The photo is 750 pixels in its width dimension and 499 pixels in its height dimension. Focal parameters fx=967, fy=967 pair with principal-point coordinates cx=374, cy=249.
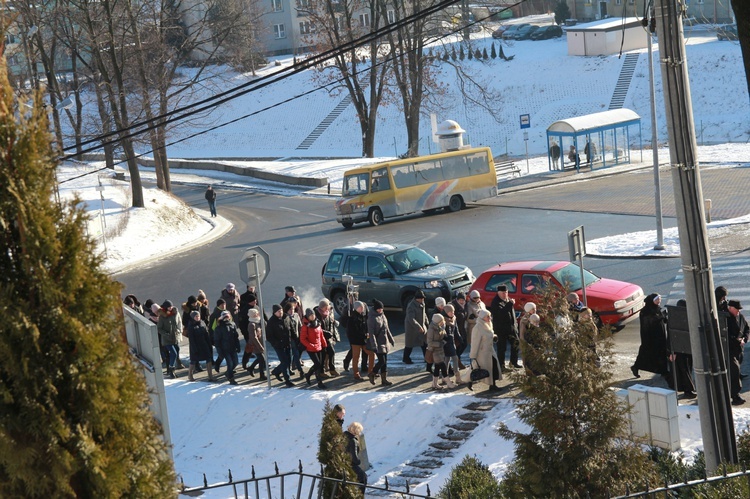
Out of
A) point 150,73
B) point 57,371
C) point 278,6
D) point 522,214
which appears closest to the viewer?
point 57,371

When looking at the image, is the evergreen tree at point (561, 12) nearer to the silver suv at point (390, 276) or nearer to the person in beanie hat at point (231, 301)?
the silver suv at point (390, 276)

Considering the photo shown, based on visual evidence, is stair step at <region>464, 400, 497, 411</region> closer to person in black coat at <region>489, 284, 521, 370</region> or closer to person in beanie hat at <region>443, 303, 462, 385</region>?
person in beanie hat at <region>443, 303, 462, 385</region>

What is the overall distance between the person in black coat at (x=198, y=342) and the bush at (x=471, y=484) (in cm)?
831

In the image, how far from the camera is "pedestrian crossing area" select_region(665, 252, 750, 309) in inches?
778

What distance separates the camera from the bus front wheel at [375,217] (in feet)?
115

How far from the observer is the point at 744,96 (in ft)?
177

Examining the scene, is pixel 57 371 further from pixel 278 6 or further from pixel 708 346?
pixel 278 6

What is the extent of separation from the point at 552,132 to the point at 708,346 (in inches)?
1375

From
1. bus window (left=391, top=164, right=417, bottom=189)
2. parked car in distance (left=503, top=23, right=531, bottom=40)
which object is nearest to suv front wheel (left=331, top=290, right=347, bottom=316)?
bus window (left=391, top=164, right=417, bottom=189)

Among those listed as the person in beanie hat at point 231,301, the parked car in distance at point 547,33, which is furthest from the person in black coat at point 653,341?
the parked car in distance at point 547,33

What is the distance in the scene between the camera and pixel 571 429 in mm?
7879

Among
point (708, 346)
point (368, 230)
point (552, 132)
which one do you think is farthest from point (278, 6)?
point (708, 346)

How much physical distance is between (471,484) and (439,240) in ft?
66.6

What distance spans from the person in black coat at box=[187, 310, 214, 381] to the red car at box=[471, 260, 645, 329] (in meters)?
5.44
